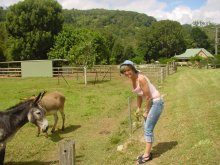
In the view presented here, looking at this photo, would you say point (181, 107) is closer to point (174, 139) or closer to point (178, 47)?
point (174, 139)

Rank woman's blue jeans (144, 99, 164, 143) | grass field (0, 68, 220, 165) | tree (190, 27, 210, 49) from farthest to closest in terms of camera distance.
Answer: tree (190, 27, 210, 49) → grass field (0, 68, 220, 165) → woman's blue jeans (144, 99, 164, 143)

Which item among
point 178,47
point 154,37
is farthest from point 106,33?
point 178,47

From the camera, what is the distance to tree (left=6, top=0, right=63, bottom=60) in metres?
56.8

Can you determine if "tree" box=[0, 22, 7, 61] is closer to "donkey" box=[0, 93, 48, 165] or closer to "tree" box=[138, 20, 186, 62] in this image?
"tree" box=[138, 20, 186, 62]

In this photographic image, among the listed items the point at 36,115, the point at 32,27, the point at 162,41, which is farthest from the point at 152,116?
the point at 162,41

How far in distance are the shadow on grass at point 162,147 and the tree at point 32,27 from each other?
162 ft

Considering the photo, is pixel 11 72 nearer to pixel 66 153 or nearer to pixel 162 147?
pixel 162 147

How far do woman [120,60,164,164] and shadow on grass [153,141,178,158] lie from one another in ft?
1.92

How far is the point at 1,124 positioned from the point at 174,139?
14.4 ft

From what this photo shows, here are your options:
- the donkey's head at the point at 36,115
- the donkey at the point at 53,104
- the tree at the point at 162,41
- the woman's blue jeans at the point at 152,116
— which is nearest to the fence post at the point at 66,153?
the woman's blue jeans at the point at 152,116

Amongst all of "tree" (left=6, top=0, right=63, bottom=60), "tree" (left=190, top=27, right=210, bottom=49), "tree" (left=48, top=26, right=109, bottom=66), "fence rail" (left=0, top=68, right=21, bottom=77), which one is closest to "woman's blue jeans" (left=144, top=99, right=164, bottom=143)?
"tree" (left=48, top=26, right=109, bottom=66)

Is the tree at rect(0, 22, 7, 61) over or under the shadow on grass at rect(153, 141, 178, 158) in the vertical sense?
over

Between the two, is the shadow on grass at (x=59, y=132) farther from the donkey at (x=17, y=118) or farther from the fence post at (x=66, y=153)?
the fence post at (x=66, y=153)

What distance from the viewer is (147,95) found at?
7.28 metres
